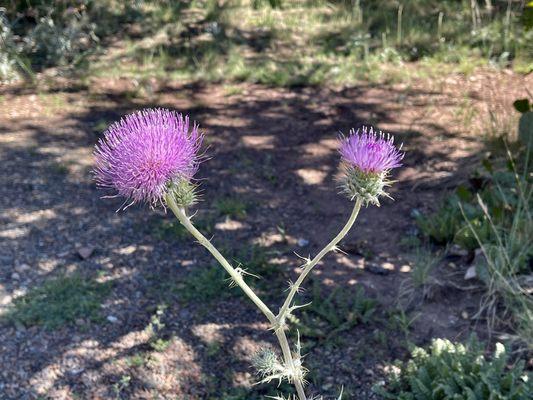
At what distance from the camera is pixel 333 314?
3.61 meters

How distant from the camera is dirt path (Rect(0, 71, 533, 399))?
343 cm

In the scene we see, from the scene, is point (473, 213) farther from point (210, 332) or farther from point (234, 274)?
point (234, 274)

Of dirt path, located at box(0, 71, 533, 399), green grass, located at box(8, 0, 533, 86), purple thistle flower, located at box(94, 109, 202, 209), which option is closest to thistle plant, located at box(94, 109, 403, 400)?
purple thistle flower, located at box(94, 109, 202, 209)

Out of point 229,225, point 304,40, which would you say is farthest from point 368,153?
point 304,40

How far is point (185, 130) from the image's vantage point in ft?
6.22

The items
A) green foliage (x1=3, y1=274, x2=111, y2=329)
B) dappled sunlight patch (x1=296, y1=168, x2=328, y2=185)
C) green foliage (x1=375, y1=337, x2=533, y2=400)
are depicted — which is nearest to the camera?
green foliage (x1=375, y1=337, x2=533, y2=400)

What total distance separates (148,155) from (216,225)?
2.69 metres

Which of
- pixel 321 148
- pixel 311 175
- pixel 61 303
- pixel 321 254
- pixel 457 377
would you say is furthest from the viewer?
pixel 321 148

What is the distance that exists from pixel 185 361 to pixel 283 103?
3167 millimetres

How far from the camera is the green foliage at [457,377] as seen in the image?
2.84 m

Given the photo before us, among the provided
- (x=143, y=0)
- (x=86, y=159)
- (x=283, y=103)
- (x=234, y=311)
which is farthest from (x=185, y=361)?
(x=143, y=0)

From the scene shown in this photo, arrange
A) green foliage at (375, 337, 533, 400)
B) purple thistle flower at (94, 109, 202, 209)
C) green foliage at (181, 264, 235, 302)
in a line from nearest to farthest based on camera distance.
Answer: purple thistle flower at (94, 109, 202, 209)
green foliage at (375, 337, 533, 400)
green foliage at (181, 264, 235, 302)

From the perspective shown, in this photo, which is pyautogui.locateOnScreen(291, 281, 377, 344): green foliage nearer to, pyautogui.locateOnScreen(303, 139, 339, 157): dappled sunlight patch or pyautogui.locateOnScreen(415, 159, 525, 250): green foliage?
pyautogui.locateOnScreen(415, 159, 525, 250): green foliage

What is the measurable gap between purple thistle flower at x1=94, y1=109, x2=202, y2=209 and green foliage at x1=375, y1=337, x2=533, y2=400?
1654 mm
